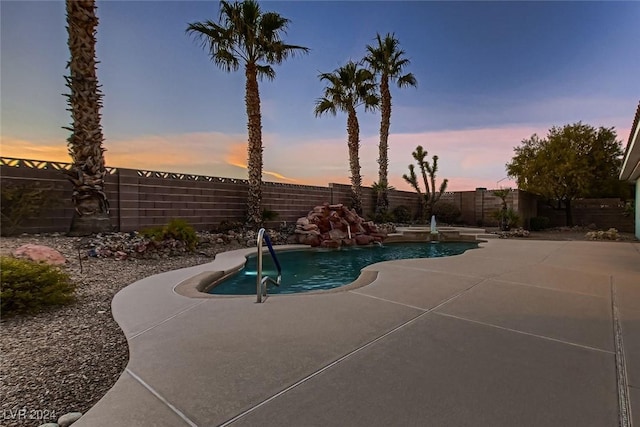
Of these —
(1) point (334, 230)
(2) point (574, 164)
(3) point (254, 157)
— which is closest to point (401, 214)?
(1) point (334, 230)

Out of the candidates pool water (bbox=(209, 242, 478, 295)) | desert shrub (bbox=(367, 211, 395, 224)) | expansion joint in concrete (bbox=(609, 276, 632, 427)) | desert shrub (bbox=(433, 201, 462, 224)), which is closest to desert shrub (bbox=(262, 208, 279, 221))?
pool water (bbox=(209, 242, 478, 295))

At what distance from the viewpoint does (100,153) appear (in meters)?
7.98

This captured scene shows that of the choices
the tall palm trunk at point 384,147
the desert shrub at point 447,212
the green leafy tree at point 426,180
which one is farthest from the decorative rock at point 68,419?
the desert shrub at point 447,212

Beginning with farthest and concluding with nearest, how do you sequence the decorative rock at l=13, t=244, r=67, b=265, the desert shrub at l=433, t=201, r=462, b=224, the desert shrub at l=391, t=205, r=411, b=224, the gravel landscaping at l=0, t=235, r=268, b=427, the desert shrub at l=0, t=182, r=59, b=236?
the desert shrub at l=433, t=201, r=462, b=224 < the desert shrub at l=391, t=205, r=411, b=224 < the desert shrub at l=0, t=182, r=59, b=236 < the decorative rock at l=13, t=244, r=67, b=265 < the gravel landscaping at l=0, t=235, r=268, b=427

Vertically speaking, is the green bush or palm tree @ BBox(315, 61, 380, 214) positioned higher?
palm tree @ BBox(315, 61, 380, 214)

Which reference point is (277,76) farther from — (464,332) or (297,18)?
(464,332)

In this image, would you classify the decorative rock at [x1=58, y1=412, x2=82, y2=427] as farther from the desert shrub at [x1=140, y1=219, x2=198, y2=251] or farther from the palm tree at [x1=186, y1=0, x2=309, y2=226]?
the palm tree at [x1=186, y1=0, x2=309, y2=226]

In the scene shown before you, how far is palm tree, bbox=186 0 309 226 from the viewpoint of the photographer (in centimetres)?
1039

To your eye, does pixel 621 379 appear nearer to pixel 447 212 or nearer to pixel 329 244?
pixel 329 244

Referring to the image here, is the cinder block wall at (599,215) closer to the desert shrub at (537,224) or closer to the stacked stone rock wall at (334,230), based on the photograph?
the desert shrub at (537,224)

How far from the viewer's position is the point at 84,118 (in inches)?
302

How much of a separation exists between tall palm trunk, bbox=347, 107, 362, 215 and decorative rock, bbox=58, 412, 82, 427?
14887 millimetres

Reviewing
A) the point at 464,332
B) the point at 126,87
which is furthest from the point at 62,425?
the point at 126,87

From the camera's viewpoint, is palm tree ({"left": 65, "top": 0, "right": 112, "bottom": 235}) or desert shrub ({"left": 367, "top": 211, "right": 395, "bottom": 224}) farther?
desert shrub ({"left": 367, "top": 211, "right": 395, "bottom": 224})
